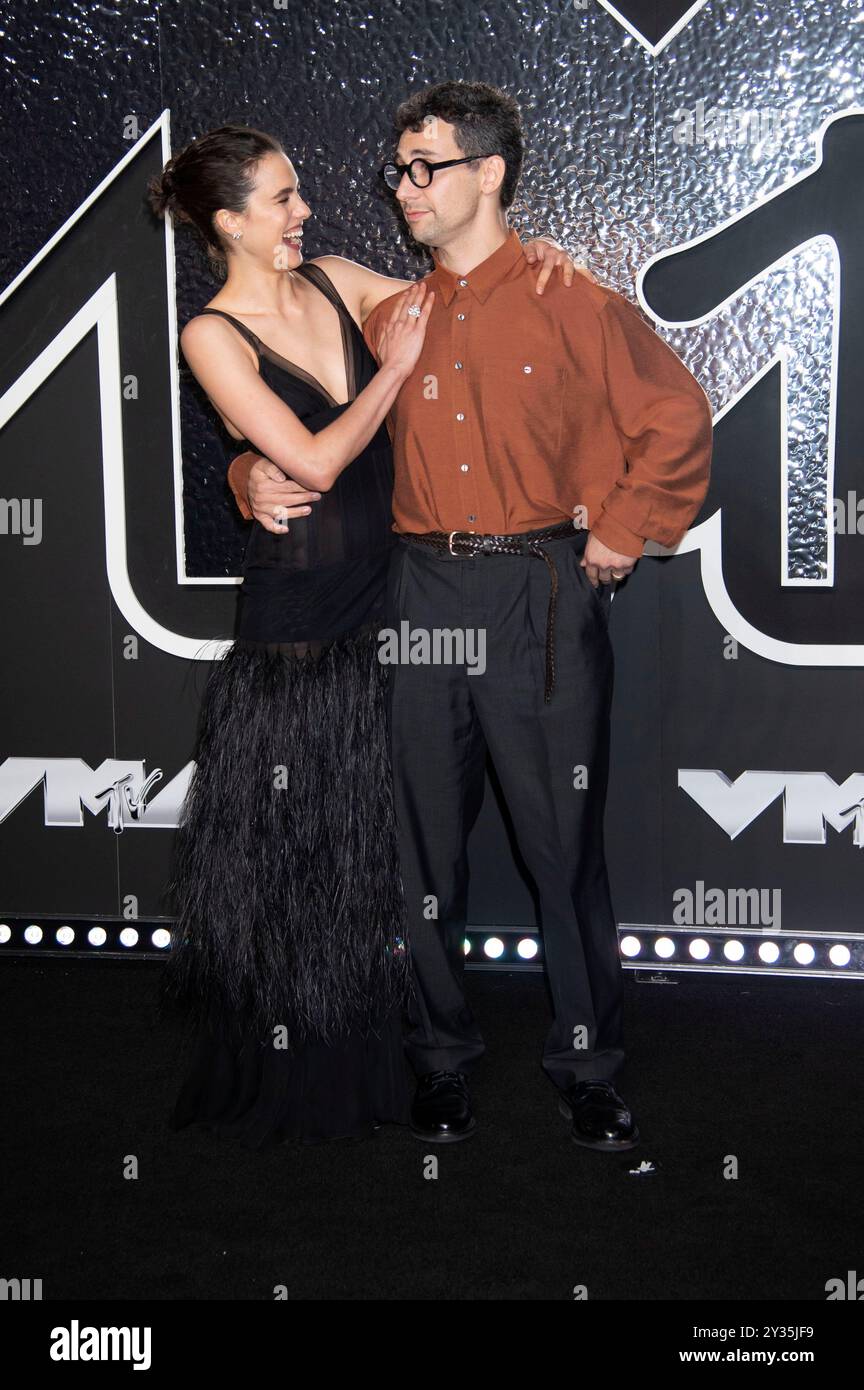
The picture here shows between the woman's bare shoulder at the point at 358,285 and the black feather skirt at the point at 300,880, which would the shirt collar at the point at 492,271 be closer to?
the woman's bare shoulder at the point at 358,285

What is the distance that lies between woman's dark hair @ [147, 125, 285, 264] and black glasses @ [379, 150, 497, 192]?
209mm

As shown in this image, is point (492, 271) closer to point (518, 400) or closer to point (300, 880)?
point (518, 400)

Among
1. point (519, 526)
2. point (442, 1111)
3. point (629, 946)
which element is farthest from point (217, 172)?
point (629, 946)

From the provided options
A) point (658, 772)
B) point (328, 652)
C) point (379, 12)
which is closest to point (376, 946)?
point (328, 652)

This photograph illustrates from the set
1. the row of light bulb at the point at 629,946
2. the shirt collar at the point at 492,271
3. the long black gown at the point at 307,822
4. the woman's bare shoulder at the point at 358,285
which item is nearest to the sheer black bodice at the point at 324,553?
the long black gown at the point at 307,822

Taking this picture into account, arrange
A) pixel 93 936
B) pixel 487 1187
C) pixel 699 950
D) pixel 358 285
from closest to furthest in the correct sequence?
pixel 487 1187 < pixel 358 285 < pixel 699 950 < pixel 93 936

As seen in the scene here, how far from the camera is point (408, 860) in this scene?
2.50m

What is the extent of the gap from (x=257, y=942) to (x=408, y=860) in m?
0.32

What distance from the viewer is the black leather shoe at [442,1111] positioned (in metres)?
2.44

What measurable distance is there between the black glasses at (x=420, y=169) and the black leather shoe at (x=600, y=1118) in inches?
66.4

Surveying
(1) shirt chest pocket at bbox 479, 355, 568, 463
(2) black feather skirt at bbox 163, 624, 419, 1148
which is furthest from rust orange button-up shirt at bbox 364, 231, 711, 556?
(2) black feather skirt at bbox 163, 624, 419, 1148

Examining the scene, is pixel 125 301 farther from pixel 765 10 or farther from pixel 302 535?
pixel 765 10

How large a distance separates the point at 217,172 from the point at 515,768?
3.92ft

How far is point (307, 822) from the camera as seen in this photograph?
7.87 ft
